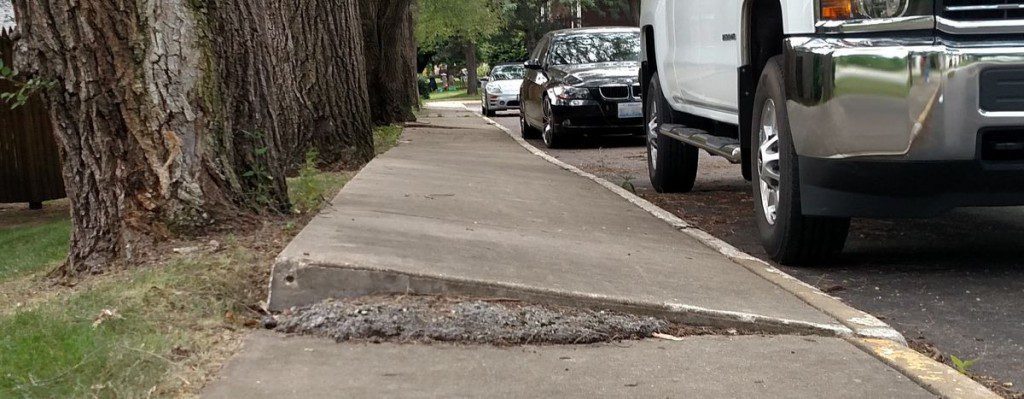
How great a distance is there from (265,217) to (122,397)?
247cm

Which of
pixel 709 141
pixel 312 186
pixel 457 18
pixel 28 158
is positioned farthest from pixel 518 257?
pixel 457 18

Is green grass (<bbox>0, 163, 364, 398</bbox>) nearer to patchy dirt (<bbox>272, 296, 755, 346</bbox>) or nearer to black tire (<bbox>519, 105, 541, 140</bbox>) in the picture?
patchy dirt (<bbox>272, 296, 755, 346</bbox>)

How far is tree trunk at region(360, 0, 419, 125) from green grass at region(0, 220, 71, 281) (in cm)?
854

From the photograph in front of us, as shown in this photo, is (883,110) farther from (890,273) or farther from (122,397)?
(122,397)

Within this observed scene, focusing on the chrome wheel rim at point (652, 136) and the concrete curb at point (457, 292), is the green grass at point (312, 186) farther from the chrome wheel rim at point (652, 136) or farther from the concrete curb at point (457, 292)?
the chrome wheel rim at point (652, 136)

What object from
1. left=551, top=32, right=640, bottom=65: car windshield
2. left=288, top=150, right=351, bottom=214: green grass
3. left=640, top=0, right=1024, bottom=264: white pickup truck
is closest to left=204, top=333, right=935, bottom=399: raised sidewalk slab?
left=640, top=0, right=1024, bottom=264: white pickup truck

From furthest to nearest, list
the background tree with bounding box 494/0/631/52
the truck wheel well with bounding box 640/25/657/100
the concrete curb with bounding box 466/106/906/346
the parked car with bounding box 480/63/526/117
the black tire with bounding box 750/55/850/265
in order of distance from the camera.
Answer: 1. the background tree with bounding box 494/0/631/52
2. the parked car with bounding box 480/63/526/117
3. the truck wheel well with bounding box 640/25/657/100
4. the black tire with bounding box 750/55/850/265
5. the concrete curb with bounding box 466/106/906/346

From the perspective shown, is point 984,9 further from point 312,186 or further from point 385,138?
point 385,138

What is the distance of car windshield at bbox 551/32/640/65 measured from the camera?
16.6m

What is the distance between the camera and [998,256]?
6.33 meters

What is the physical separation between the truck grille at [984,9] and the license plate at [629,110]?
10.2m

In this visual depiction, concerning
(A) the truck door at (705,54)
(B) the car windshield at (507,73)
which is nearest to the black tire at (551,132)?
(A) the truck door at (705,54)

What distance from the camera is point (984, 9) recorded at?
203 inches

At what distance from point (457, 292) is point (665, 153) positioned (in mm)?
5143
